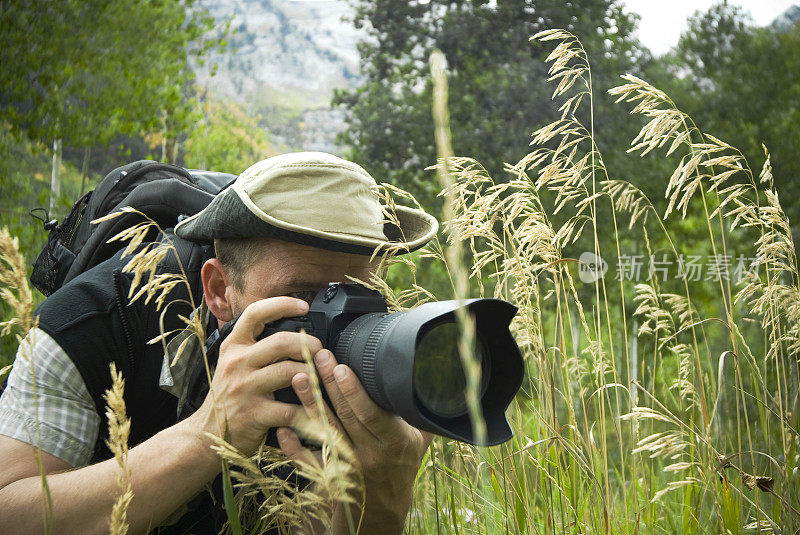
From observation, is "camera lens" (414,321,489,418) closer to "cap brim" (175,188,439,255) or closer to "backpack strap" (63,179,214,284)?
"cap brim" (175,188,439,255)

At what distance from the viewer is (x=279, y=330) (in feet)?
4.15

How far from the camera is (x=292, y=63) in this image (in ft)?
356

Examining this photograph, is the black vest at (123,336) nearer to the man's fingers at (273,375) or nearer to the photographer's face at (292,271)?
the photographer's face at (292,271)

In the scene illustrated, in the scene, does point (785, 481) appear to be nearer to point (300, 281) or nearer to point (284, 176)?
point (300, 281)

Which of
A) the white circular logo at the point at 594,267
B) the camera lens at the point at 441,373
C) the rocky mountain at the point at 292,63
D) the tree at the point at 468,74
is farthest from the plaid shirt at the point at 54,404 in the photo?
the rocky mountain at the point at 292,63

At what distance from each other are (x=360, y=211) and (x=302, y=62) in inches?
4491

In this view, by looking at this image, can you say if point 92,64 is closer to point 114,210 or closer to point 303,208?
point 114,210

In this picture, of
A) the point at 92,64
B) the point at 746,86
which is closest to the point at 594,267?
the point at 746,86

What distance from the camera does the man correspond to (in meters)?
1.22

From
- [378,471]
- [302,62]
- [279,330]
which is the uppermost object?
[302,62]

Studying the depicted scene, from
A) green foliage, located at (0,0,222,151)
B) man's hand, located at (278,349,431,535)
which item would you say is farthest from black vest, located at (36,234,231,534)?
green foliage, located at (0,0,222,151)

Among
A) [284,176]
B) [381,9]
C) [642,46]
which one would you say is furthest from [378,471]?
[381,9]

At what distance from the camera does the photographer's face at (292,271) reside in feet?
4.72

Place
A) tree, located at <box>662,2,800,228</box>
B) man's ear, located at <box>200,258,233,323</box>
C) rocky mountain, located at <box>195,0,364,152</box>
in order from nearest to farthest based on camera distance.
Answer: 1. man's ear, located at <box>200,258,233,323</box>
2. tree, located at <box>662,2,800,228</box>
3. rocky mountain, located at <box>195,0,364,152</box>
